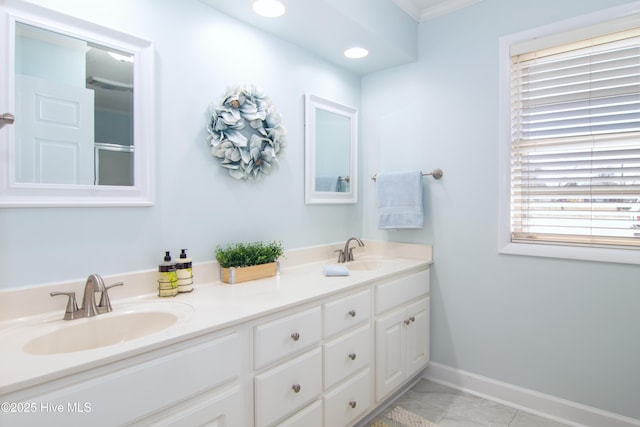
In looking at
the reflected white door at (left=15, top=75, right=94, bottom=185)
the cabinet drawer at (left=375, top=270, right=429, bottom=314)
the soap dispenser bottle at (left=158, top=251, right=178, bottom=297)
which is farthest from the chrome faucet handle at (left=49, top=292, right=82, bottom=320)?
the cabinet drawer at (left=375, top=270, right=429, bottom=314)

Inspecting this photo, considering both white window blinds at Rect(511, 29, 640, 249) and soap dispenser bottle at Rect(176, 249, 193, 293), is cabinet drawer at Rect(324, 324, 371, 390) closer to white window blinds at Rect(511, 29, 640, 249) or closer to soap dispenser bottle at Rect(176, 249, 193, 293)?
soap dispenser bottle at Rect(176, 249, 193, 293)

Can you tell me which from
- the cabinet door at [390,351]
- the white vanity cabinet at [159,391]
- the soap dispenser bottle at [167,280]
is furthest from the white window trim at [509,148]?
the soap dispenser bottle at [167,280]

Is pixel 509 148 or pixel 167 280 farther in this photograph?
pixel 509 148

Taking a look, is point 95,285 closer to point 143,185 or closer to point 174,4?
point 143,185

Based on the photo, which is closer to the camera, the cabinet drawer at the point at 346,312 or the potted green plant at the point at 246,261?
the cabinet drawer at the point at 346,312

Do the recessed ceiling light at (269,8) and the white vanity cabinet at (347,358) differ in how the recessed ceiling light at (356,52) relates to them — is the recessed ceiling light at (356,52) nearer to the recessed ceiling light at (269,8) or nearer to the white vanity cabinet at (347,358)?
the recessed ceiling light at (269,8)

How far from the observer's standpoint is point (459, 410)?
2.09 m

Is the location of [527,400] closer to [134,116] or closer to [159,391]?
[159,391]

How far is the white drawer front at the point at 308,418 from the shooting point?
1.44m

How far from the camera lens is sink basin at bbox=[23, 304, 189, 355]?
44.8 inches

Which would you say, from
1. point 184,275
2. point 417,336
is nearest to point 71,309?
point 184,275

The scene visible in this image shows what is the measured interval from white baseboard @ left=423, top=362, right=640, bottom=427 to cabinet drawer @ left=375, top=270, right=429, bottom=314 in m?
0.57

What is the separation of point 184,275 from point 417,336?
1.50m

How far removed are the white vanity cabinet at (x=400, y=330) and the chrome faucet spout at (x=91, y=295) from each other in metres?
1.28
